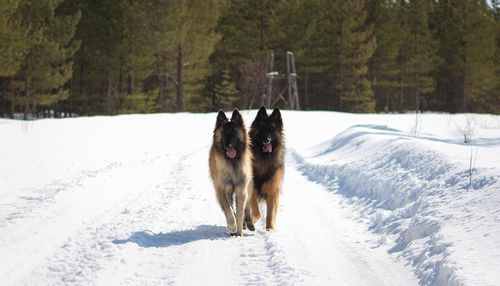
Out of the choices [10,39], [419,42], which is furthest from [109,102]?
[419,42]

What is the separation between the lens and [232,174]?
6055mm

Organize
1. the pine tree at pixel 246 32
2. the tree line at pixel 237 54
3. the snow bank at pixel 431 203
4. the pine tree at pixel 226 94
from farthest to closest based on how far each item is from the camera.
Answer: the pine tree at pixel 226 94 → the pine tree at pixel 246 32 → the tree line at pixel 237 54 → the snow bank at pixel 431 203

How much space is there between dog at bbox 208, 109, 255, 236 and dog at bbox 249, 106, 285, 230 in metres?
0.54

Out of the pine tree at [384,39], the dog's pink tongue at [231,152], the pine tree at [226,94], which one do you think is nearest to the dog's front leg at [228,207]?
the dog's pink tongue at [231,152]

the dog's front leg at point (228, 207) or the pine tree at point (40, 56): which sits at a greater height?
the pine tree at point (40, 56)

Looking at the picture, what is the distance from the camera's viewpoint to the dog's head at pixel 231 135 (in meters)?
5.93

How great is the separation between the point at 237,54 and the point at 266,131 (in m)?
43.3

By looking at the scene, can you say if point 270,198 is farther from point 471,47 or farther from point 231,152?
point 471,47

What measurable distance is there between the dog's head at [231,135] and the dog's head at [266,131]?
0.78m

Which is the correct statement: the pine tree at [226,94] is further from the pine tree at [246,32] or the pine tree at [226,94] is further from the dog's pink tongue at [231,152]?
the dog's pink tongue at [231,152]

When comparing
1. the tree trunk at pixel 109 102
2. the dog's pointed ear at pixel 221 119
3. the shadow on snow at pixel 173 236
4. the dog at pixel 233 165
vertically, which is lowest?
the shadow on snow at pixel 173 236

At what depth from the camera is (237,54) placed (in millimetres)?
48844

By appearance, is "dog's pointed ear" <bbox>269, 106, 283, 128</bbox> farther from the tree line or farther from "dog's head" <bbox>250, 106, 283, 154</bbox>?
the tree line

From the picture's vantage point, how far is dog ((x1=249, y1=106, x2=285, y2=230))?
266 inches
